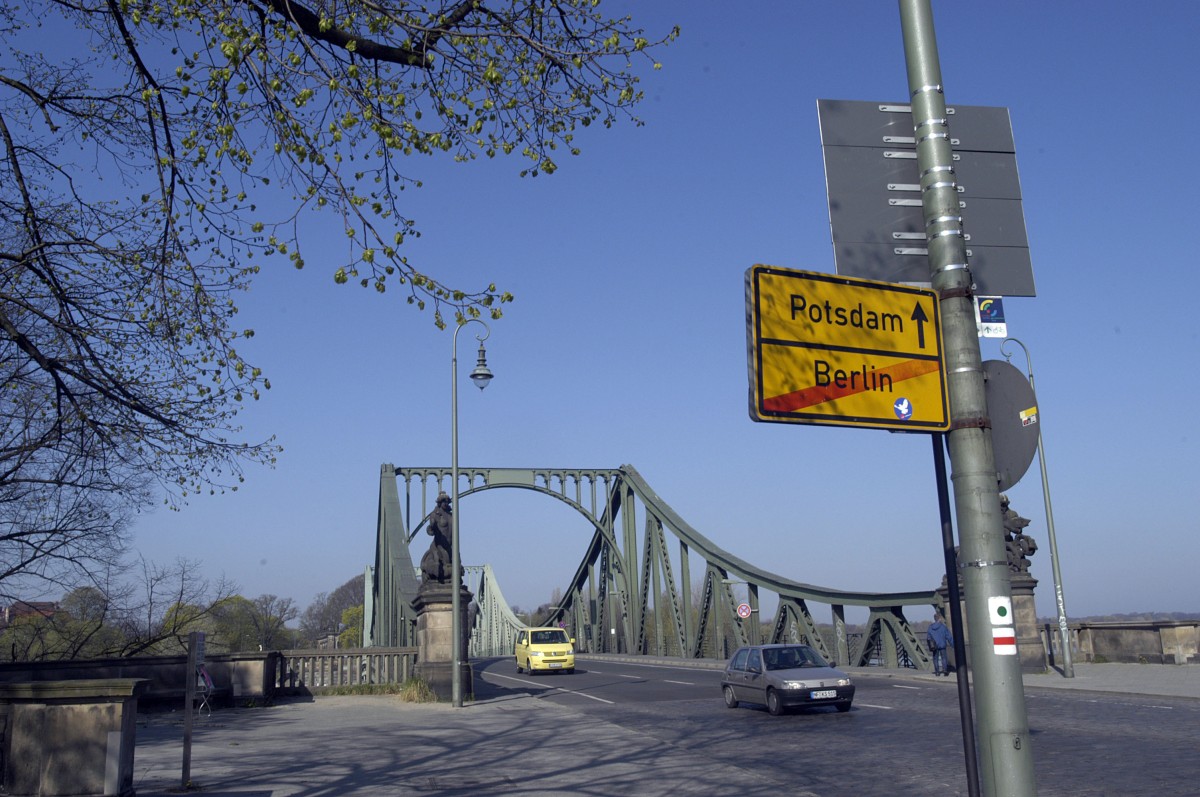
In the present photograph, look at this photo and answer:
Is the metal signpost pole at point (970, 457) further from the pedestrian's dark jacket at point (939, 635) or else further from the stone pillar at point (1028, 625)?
the pedestrian's dark jacket at point (939, 635)

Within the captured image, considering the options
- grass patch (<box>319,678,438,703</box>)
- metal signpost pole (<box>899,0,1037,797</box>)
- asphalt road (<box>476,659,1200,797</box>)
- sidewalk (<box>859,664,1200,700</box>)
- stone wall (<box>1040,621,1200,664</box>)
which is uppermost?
metal signpost pole (<box>899,0,1037,797</box>)

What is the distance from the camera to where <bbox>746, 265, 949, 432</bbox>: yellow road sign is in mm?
3537

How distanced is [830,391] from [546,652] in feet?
103

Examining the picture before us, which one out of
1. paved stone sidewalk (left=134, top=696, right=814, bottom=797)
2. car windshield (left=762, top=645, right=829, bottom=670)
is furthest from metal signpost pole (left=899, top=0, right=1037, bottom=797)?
car windshield (left=762, top=645, right=829, bottom=670)

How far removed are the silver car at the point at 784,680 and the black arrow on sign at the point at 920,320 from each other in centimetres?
1326

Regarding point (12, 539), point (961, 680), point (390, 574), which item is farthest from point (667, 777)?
point (390, 574)

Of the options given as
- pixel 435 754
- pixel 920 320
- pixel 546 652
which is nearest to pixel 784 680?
pixel 435 754

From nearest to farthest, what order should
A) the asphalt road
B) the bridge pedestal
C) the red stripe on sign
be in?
the red stripe on sign, the asphalt road, the bridge pedestal

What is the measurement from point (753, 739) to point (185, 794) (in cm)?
712

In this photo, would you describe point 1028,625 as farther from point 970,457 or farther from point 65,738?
point 970,457

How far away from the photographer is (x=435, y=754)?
39.6 ft

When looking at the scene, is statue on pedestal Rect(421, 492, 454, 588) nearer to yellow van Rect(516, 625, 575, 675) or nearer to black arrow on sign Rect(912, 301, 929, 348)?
yellow van Rect(516, 625, 575, 675)

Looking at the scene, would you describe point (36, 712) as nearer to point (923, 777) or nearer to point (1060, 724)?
point (923, 777)

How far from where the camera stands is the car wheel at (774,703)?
16144 mm
